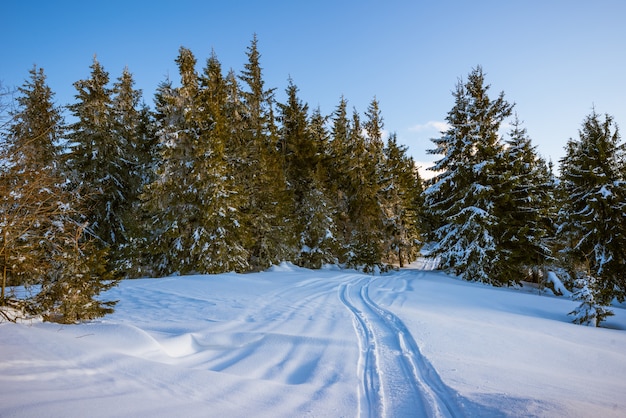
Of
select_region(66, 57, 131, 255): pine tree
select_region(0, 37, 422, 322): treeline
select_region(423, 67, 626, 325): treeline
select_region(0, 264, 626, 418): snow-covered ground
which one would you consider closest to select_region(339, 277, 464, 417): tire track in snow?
select_region(0, 264, 626, 418): snow-covered ground

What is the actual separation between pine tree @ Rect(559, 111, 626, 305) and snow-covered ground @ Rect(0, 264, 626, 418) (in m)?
11.2

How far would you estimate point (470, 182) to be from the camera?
1794 centimetres

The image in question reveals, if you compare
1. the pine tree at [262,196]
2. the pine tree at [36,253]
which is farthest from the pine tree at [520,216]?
the pine tree at [36,253]

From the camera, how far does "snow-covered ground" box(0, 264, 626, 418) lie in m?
2.82

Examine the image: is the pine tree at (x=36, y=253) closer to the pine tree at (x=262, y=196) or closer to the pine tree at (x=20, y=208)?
the pine tree at (x=20, y=208)

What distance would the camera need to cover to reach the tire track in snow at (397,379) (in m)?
3.10

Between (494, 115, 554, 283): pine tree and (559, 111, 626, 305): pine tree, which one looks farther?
(494, 115, 554, 283): pine tree

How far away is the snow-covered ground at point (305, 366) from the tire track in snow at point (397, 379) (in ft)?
0.06

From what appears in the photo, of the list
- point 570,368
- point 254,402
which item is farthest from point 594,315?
point 254,402

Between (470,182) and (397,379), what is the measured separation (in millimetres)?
16816

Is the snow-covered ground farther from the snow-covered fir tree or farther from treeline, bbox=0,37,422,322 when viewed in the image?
treeline, bbox=0,37,422,322

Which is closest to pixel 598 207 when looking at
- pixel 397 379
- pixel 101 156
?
pixel 397 379

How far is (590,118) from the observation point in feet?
53.1

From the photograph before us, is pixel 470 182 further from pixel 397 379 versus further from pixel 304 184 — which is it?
pixel 397 379
